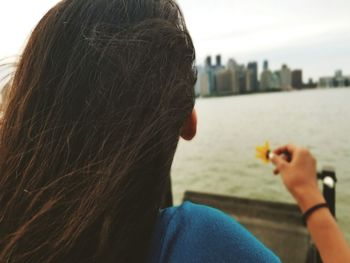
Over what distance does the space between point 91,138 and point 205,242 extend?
334 mm

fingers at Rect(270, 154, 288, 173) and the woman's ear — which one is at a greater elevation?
the woman's ear

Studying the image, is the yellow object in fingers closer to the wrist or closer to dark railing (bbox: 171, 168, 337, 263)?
the wrist

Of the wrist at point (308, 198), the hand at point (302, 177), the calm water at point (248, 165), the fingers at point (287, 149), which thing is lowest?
the calm water at point (248, 165)

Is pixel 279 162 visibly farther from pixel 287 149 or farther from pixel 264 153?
pixel 264 153

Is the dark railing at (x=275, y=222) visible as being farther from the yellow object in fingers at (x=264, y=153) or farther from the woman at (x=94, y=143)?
the woman at (x=94, y=143)

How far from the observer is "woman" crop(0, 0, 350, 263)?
758mm

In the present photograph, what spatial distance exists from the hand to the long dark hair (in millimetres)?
445

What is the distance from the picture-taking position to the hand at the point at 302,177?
1020mm

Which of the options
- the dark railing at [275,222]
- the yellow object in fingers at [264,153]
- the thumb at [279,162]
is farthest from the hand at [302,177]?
the dark railing at [275,222]

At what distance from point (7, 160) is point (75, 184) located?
0.18 metres

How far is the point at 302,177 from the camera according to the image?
1045 mm

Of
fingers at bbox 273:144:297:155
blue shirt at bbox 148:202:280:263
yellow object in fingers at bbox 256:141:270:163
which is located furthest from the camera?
yellow object in fingers at bbox 256:141:270:163

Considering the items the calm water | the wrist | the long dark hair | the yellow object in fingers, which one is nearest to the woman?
the long dark hair

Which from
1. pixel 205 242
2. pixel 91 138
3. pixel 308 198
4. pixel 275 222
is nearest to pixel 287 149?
pixel 308 198
